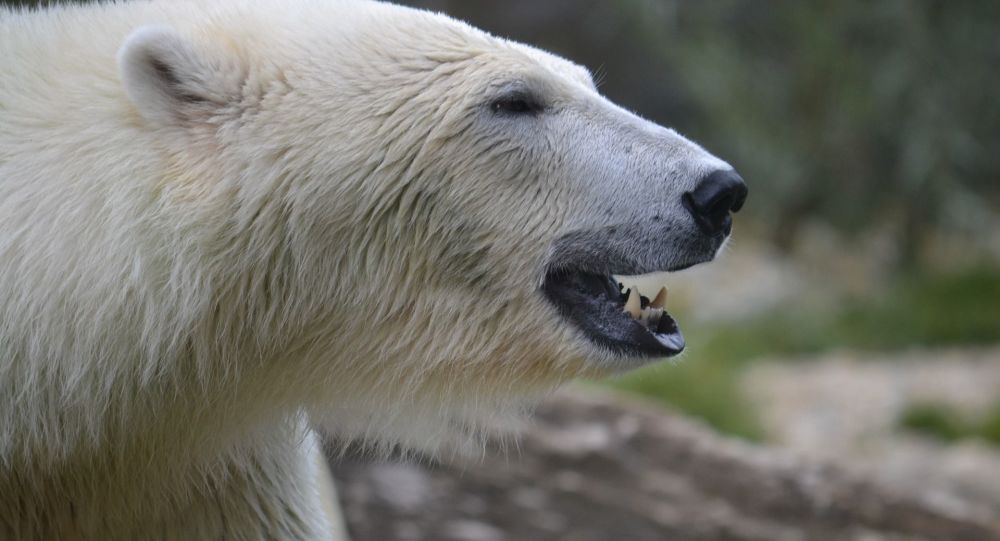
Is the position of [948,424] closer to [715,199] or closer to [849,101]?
[849,101]

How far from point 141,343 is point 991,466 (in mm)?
5003

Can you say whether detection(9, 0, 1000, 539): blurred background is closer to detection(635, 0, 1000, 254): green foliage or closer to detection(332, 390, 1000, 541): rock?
detection(635, 0, 1000, 254): green foliage

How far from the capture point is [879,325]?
841 cm

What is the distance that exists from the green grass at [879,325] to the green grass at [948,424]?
1065mm

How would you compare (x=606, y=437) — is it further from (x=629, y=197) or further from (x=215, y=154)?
(x=215, y=154)

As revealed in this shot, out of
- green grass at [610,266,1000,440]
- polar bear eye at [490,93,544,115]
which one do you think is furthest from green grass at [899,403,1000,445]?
polar bear eye at [490,93,544,115]

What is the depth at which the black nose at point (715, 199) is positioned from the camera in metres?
2.37

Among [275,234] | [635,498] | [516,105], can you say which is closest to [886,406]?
[635,498]

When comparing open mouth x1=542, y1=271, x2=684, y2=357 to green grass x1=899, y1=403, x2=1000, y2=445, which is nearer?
open mouth x1=542, y1=271, x2=684, y2=357

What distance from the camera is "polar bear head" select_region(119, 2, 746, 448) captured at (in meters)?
2.33

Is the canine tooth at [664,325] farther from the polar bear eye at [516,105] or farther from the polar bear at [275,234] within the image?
the polar bear eye at [516,105]

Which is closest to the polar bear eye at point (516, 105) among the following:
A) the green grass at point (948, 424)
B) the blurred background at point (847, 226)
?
the blurred background at point (847, 226)

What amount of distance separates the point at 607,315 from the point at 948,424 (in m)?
4.78

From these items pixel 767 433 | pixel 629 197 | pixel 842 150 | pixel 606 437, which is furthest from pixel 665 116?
pixel 629 197
